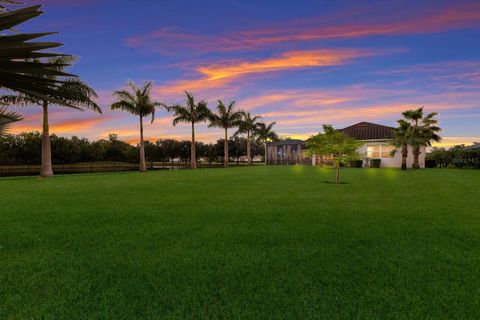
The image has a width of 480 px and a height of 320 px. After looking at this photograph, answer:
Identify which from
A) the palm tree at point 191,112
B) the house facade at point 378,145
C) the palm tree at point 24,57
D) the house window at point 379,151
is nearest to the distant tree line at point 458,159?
the house facade at point 378,145

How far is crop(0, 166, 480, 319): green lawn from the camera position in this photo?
305cm

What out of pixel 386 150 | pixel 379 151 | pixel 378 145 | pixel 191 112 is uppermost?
pixel 191 112

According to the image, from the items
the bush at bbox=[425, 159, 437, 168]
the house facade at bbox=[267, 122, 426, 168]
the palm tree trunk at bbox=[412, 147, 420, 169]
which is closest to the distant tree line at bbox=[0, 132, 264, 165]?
the house facade at bbox=[267, 122, 426, 168]

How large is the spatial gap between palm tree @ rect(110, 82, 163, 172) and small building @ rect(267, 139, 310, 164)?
28.5m

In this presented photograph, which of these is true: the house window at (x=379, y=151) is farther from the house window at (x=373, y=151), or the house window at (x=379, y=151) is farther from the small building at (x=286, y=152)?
the small building at (x=286, y=152)

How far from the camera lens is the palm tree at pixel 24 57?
143cm

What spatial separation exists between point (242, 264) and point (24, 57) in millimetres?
3667

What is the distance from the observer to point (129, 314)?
2.91 metres

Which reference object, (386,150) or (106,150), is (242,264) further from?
(106,150)

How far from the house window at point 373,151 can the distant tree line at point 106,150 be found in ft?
147

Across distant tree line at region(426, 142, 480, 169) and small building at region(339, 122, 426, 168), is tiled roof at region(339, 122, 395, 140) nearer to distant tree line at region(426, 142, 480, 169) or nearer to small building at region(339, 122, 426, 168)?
small building at region(339, 122, 426, 168)

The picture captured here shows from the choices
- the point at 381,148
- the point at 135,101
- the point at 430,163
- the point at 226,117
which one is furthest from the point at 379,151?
the point at 135,101

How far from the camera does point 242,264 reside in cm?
421

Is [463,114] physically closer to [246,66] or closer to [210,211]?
[246,66]
